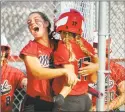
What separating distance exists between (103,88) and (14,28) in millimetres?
802

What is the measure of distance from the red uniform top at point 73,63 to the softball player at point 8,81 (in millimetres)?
367

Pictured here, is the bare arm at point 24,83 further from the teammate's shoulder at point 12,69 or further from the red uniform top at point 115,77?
the red uniform top at point 115,77

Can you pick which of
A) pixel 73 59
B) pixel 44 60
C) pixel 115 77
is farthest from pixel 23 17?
pixel 115 77

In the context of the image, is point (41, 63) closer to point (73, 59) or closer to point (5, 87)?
point (73, 59)

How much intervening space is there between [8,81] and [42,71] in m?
0.50

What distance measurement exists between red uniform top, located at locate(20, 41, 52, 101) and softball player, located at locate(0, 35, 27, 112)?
0.23 meters

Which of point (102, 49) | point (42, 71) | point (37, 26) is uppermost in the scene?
point (37, 26)

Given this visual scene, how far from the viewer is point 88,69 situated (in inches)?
93.4

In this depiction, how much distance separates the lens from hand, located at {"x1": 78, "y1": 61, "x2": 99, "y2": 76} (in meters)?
2.35

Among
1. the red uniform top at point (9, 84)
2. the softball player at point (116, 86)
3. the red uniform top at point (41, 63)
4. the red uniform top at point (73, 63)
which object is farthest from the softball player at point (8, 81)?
the softball player at point (116, 86)

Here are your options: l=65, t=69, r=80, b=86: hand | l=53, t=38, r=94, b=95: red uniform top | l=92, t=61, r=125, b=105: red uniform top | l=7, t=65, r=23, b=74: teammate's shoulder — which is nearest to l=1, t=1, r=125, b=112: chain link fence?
l=7, t=65, r=23, b=74: teammate's shoulder

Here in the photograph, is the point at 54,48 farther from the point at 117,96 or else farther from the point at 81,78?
the point at 117,96

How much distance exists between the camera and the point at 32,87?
7.94 ft

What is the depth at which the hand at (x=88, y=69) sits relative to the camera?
2352 millimetres
